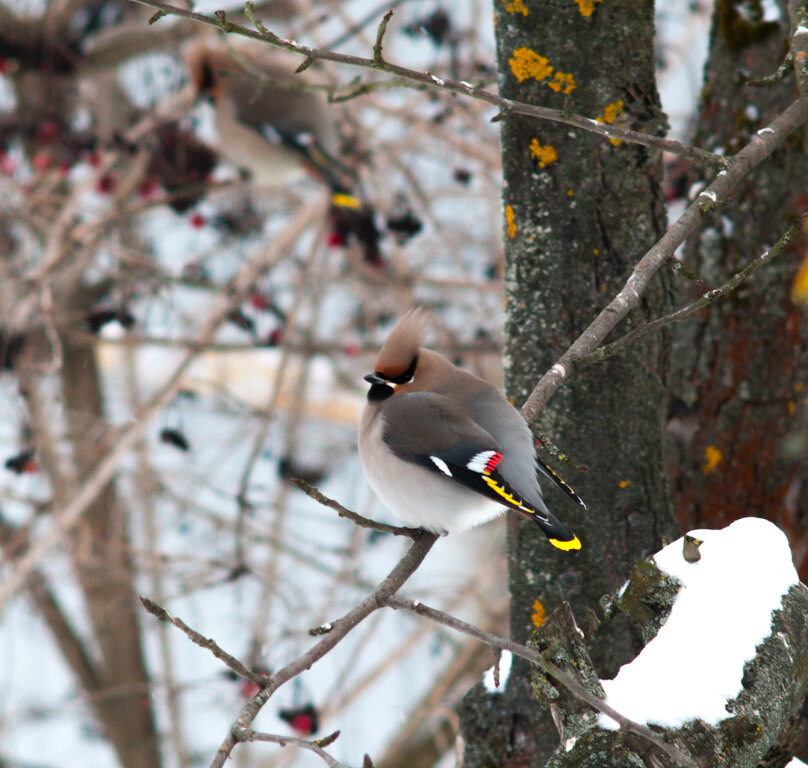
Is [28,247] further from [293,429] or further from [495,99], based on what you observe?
[495,99]

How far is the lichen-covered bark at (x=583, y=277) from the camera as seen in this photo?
2234 mm

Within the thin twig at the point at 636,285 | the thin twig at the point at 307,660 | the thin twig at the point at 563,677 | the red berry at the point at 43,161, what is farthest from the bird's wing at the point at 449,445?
the red berry at the point at 43,161

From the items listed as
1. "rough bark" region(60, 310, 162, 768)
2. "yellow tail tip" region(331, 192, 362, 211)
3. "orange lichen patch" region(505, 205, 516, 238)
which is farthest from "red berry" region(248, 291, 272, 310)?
"orange lichen patch" region(505, 205, 516, 238)

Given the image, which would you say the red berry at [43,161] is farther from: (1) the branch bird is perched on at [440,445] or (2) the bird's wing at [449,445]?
(2) the bird's wing at [449,445]

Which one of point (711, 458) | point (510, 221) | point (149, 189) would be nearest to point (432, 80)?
point (510, 221)

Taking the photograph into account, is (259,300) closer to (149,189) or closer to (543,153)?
(149,189)

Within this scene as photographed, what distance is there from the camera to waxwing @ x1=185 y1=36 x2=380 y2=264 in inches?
179

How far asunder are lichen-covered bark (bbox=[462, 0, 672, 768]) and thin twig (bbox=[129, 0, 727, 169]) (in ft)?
1.20

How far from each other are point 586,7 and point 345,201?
2065 millimetres

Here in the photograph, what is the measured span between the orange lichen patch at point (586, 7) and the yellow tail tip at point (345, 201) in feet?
6.62

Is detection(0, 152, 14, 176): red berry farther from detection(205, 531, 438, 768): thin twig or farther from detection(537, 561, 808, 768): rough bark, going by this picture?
detection(537, 561, 808, 768): rough bark

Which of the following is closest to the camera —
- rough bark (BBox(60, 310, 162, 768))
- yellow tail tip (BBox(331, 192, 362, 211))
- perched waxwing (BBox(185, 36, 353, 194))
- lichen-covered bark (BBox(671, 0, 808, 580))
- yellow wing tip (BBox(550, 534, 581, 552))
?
yellow wing tip (BBox(550, 534, 581, 552))

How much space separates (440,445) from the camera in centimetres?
241

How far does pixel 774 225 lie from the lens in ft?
9.32
